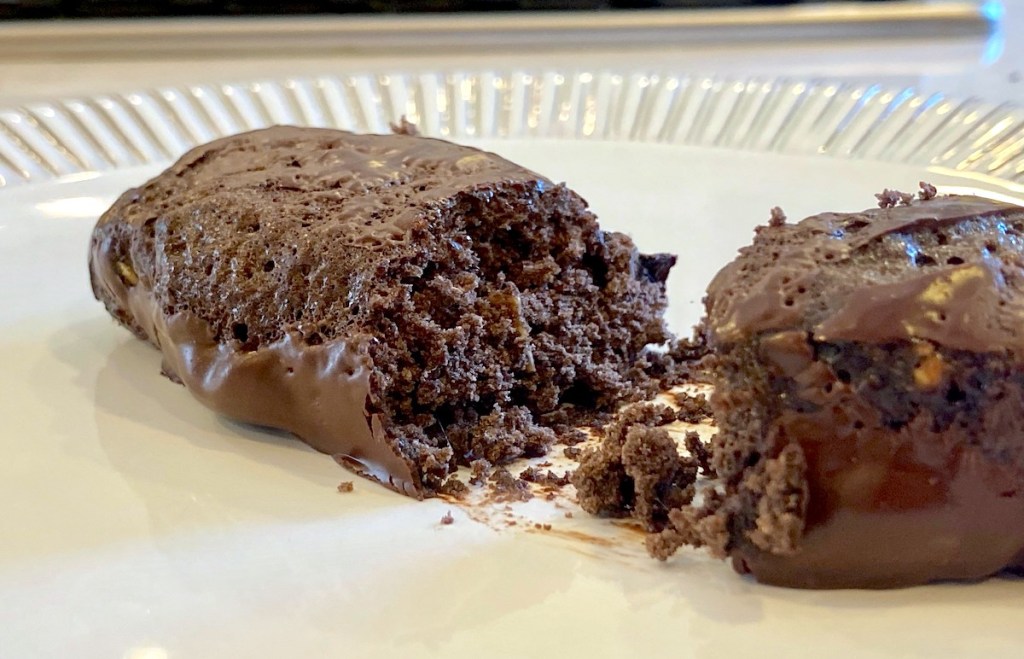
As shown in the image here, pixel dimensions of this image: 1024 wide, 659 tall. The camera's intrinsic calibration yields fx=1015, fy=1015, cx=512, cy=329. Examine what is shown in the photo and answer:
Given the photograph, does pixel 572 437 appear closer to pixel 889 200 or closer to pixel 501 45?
pixel 889 200

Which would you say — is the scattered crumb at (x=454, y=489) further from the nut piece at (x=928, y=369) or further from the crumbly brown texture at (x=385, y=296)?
the nut piece at (x=928, y=369)

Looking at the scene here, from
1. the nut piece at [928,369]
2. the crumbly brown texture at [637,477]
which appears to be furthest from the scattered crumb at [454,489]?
the nut piece at [928,369]

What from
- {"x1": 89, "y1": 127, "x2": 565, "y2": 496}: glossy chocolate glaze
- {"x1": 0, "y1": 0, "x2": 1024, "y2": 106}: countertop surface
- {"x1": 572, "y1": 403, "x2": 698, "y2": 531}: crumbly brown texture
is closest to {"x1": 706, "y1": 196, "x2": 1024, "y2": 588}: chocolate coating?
{"x1": 572, "y1": 403, "x2": 698, "y2": 531}: crumbly brown texture

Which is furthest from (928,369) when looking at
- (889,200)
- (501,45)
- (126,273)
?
(501,45)

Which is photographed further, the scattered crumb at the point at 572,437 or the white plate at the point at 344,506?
the scattered crumb at the point at 572,437

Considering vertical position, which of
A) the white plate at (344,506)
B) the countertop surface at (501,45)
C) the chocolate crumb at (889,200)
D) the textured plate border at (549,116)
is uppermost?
the countertop surface at (501,45)

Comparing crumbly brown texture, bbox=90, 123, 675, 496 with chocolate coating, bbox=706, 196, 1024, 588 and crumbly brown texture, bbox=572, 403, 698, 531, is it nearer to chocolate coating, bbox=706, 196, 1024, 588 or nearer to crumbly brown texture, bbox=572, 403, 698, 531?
crumbly brown texture, bbox=572, 403, 698, 531

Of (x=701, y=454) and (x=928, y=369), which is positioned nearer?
(x=928, y=369)
